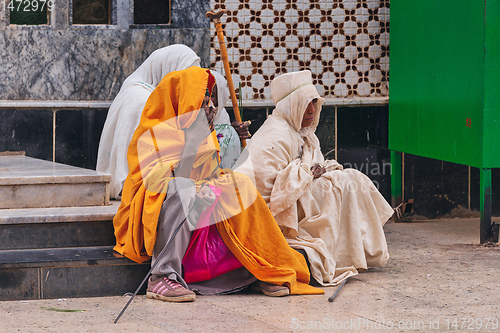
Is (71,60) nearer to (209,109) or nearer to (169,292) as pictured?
(209,109)

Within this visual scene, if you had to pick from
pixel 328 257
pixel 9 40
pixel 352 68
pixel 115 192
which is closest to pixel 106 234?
pixel 115 192

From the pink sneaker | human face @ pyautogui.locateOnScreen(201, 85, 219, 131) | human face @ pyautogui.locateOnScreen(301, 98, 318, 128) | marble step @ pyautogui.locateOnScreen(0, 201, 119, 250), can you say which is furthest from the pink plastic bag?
human face @ pyautogui.locateOnScreen(301, 98, 318, 128)

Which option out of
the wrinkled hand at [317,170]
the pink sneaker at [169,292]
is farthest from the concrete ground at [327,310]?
the wrinkled hand at [317,170]

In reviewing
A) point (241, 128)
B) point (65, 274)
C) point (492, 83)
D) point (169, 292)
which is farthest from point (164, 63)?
point (492, 83)

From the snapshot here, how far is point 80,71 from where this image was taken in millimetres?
6730

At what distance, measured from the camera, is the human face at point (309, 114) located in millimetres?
5195

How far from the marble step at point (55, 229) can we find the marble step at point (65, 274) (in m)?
0.14

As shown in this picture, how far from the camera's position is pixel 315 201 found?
4914 mm

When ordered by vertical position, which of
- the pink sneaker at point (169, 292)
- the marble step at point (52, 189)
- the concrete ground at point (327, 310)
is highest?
the marble step at point (52, 189)

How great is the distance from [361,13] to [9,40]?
11.3 ft

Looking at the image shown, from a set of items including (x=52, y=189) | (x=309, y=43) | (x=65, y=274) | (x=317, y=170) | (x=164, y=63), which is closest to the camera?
(x=65, y=274)

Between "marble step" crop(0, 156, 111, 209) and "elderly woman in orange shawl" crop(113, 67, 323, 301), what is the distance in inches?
26.2

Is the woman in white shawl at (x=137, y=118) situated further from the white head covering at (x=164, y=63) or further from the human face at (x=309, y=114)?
the human face at (x=309, y=114)

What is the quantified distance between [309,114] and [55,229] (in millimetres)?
1999
